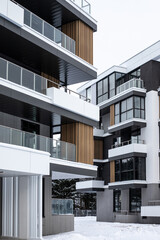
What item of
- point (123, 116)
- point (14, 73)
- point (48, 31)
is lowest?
point (123, 116)

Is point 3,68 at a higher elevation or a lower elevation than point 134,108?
higher

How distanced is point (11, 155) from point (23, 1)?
10847 mm

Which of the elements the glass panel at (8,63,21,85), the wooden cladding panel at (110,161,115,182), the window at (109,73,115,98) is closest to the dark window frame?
the wooden cladding panel at (110,161,115,182)

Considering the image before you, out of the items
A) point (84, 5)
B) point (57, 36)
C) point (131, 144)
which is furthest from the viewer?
point (131, 144)

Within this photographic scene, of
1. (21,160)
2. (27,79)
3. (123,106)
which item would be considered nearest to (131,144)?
(123,106)

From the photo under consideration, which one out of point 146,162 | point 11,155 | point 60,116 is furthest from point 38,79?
point 146,162

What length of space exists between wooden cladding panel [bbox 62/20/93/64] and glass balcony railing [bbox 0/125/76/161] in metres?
6.27

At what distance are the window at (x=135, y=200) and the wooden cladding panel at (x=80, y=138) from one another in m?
14.4

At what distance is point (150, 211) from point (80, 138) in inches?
530

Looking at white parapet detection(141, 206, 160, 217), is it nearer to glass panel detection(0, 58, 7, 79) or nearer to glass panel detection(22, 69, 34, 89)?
glass panel detection(22, 69, 34, 89)

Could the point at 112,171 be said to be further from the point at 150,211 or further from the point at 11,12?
the point at 11,12

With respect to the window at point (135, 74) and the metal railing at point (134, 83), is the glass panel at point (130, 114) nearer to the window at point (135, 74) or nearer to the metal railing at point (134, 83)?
the metal railing at point (134, 83)

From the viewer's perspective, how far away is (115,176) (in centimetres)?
4319

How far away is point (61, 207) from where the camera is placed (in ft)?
94.1
